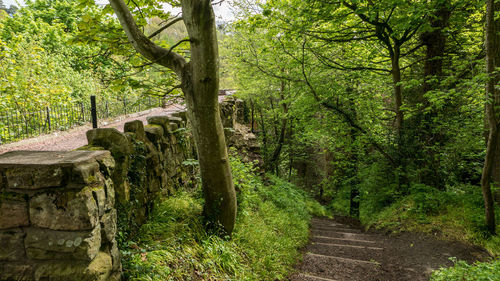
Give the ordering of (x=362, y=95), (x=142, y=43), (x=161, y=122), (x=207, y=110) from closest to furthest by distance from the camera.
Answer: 1. (x=142, y=43)
2. (x=207, y=110)
3. (x=161, y=122)
4. (x=362, y=95)

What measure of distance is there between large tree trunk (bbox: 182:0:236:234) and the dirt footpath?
82.9 inches

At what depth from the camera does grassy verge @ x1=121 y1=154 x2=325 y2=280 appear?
2.77 m

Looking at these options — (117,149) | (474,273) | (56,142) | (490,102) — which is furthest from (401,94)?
(56,142)

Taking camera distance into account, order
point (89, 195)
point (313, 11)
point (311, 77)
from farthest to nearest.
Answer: point (311, 77)
point (313, 11)
point (89, 195)

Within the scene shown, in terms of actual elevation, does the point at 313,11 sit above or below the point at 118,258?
above

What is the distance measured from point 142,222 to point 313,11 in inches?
242

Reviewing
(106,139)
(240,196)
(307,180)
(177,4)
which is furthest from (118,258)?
(307,180)

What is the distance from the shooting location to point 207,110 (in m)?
3.41

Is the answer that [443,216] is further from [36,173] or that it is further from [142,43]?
[36,173]

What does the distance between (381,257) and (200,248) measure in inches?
163

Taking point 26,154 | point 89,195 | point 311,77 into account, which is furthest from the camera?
point 311,77

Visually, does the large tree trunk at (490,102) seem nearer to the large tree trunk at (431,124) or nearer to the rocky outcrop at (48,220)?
the large tree trunk at (431,124)

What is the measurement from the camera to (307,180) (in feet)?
64.0

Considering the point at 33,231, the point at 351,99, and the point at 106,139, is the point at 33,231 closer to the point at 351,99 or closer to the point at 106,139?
the point at 106,139
